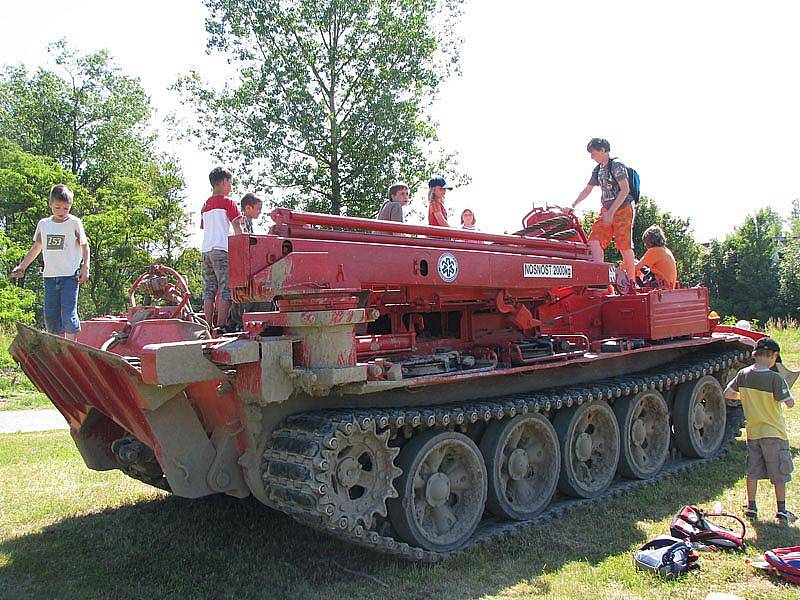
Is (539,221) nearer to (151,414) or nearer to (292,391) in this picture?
(292,391)

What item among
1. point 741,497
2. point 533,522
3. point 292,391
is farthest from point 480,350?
point 741,497

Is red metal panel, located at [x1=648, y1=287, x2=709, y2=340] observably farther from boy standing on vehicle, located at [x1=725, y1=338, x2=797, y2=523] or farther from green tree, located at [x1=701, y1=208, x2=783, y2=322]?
green tree, located at [x1=701, y1=208, x2=783, y2=322]

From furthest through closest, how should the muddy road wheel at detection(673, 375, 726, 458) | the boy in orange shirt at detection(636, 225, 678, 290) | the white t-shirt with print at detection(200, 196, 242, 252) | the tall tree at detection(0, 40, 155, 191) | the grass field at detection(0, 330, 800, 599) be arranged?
the tall tree at detection(0, 40, 155, 191) < the boy in orange shirt at detection(636, 225, 678, 290) < the muddy road wheel at detection(673, 375, 726, 458) < the white t-shirt with print at detection(200, 196, 242, 252) < the grass field at detection(0, 330, 800, 599)

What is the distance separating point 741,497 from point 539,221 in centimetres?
352

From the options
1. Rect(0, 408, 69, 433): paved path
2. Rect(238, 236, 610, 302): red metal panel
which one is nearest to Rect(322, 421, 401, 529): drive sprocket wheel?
Rect(238, 236, 610, 302): red metal panel

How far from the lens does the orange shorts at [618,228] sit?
875 centimetres

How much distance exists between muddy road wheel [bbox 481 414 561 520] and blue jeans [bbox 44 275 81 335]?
153 inches

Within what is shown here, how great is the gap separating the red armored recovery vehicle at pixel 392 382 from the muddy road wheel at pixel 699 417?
51 centimetres

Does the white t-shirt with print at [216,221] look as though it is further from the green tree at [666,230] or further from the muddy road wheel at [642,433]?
the green tree at [666,230]

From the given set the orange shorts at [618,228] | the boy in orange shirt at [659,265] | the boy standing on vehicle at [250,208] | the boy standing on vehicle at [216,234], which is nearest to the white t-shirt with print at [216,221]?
the boy standing on vehicle at [216,234]

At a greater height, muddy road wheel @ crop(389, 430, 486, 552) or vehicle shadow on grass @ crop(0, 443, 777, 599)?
muddy road wheel @ crop(389, 430, 486, 552)

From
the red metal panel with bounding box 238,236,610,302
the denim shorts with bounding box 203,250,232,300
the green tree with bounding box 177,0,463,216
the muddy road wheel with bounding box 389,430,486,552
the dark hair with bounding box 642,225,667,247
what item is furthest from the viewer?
the green tree with bounding box 177,0,463,216

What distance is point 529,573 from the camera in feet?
18.0

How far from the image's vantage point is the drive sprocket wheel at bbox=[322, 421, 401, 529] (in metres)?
5.06
